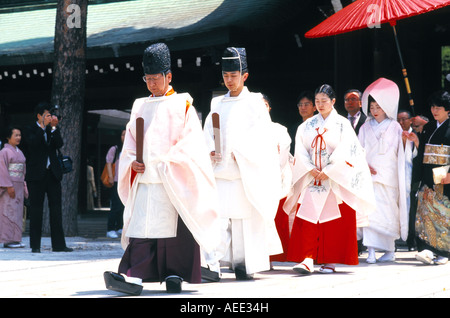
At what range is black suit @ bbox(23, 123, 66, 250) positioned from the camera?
869 centimetres

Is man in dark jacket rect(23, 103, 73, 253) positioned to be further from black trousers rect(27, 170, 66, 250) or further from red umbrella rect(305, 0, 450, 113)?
red umbrella rect(305, 0, 450, 113)

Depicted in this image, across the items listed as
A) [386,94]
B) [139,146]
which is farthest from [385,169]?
[139,146]

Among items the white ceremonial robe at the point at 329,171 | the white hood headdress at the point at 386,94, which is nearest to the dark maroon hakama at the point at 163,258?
the white ceremonial robe at the point at 329,171

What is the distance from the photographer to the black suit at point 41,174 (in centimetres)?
869

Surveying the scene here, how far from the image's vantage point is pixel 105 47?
481 inches

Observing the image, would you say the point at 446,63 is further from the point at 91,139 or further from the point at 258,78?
the point at 91,139

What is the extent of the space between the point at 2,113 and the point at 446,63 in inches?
330

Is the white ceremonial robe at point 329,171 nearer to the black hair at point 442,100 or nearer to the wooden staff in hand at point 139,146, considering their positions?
the black hair at point 442,100

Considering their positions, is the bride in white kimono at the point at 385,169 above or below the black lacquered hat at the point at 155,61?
below

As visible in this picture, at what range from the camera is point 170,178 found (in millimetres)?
5414

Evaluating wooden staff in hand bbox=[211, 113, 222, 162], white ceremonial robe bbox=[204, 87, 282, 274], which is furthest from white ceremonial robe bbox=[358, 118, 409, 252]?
wooden staff in hand bbox=[211, 113, 222, 162]

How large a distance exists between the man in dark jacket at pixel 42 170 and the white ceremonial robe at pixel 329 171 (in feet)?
9.91

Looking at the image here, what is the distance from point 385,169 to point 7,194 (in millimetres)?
4745

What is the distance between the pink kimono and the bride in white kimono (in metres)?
4.40
